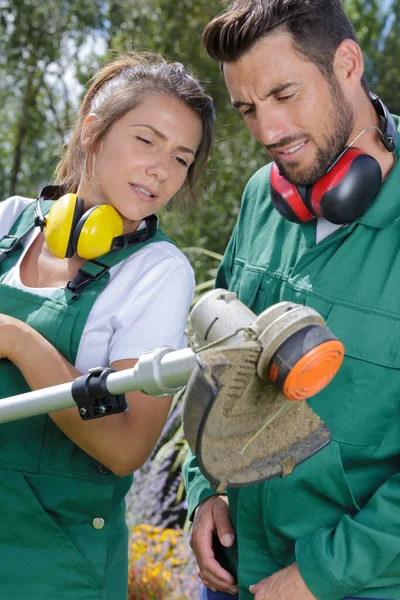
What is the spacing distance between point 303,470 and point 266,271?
57 cm

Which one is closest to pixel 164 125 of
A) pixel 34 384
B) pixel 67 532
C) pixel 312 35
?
pixel 312 35

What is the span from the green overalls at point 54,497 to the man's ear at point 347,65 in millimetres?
761

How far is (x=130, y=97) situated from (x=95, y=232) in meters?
0.44

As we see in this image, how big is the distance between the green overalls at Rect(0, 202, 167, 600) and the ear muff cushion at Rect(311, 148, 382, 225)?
1.86 ft

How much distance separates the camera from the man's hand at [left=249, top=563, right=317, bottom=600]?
1.86 metres

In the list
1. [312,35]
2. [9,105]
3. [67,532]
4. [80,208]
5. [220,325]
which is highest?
[312,35]

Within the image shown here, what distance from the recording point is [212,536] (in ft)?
7.30

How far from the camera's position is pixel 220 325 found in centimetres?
138

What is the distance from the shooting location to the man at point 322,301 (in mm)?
1853

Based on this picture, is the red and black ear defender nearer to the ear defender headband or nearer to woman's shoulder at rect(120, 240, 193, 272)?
woman's shoulder at rect(120, 240, 193, 272)

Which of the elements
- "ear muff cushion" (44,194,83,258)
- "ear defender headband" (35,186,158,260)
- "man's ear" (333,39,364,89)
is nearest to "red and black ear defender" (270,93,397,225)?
"man's ear" (333,39,364,89)

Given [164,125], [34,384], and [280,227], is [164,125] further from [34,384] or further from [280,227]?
[34,384]

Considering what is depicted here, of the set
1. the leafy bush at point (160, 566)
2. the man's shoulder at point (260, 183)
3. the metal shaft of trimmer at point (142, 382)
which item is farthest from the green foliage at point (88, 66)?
the metal shaft of trimmer at point (142, 382)

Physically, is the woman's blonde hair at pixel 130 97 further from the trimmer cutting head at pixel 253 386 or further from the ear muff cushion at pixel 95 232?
the trimmer cutting head at pixel 253 386
